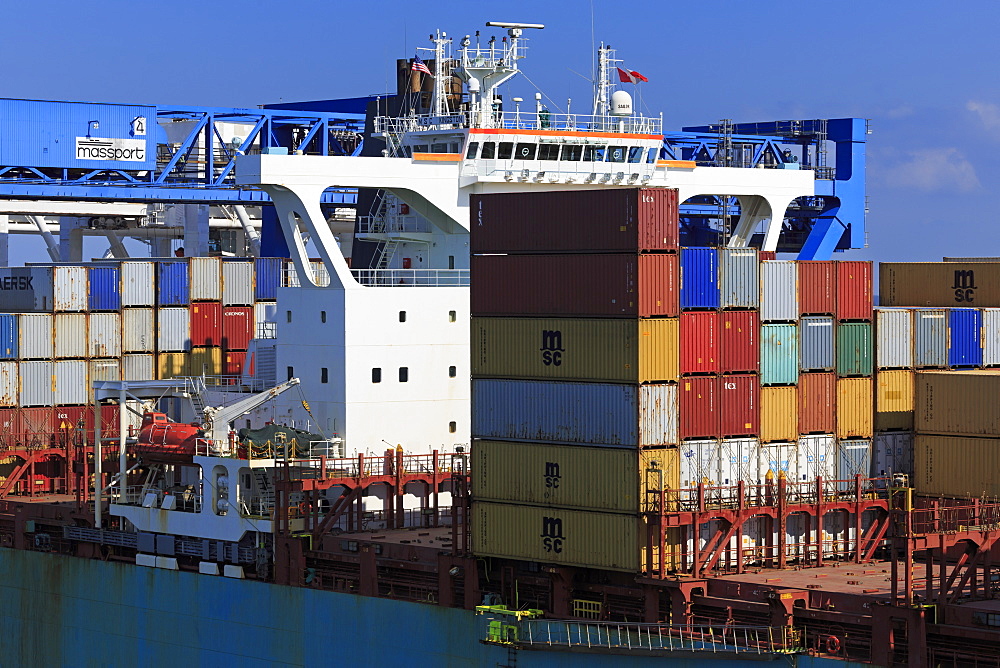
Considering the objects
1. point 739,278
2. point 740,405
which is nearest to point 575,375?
point 740,405

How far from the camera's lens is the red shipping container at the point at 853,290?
33750 millimetres

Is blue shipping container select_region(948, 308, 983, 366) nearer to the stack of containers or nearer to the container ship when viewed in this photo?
the container ship

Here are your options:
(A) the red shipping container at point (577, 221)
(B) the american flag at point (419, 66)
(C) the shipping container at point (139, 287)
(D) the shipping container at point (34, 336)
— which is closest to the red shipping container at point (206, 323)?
(C) the shipping container at point (139, 287)

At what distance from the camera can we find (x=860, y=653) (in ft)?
90.5

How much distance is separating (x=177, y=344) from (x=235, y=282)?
2.38 metres

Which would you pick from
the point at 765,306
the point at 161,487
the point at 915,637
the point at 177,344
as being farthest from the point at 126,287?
the point at 915,637

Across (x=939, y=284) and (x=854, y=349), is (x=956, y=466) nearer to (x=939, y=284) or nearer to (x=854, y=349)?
(x=854, y=349)

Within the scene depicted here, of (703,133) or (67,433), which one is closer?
(67,433)

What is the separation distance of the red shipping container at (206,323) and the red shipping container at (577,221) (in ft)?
57.0

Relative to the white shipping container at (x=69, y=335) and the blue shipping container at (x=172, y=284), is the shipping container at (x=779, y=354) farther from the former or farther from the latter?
the white shipping container at (x=69, y=335)

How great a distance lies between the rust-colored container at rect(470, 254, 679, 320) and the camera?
29484mm

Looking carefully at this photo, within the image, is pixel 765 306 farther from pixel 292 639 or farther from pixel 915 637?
pixel 292 639

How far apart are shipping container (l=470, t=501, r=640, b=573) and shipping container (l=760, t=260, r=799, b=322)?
5.54 m

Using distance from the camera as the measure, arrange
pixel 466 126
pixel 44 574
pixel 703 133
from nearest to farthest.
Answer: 1. pixel 466 126
2. pixel 44 574
3. pixel 703 133
